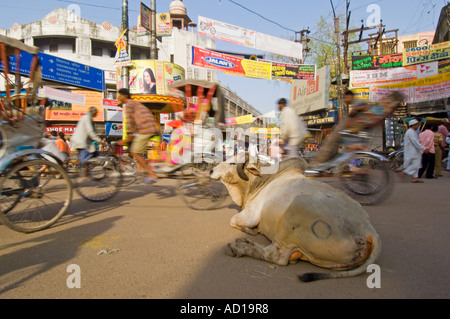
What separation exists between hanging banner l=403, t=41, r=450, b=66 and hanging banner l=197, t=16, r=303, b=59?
234 inches

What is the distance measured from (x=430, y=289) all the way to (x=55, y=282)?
2912mm

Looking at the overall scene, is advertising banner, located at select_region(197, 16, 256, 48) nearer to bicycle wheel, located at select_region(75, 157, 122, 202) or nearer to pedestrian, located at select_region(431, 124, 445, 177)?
pedestrian, located at select_region(431, 124, 445, 177)

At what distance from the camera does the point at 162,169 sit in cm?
474

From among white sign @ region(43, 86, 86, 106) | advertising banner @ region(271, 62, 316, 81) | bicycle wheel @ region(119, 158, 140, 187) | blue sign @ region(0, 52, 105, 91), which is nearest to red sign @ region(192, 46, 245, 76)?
advertising banner @ region(271, 62, 316, 81)

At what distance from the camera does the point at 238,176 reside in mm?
3646

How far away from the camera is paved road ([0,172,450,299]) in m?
2.08

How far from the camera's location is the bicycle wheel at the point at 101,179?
519 centimetres

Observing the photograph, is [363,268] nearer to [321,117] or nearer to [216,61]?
[216,61]

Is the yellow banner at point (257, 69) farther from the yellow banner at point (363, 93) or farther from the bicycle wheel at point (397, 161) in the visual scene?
the bicycle wheel at point (397, 161)

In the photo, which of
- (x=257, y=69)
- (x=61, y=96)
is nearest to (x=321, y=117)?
(x=257, y=69)

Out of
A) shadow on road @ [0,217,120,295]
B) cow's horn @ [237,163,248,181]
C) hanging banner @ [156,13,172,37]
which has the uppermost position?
hanging banner @ [156,13,172,37]

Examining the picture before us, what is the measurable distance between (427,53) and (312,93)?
820 centimetres

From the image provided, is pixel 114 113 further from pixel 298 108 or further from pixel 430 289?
pixel 430 289
